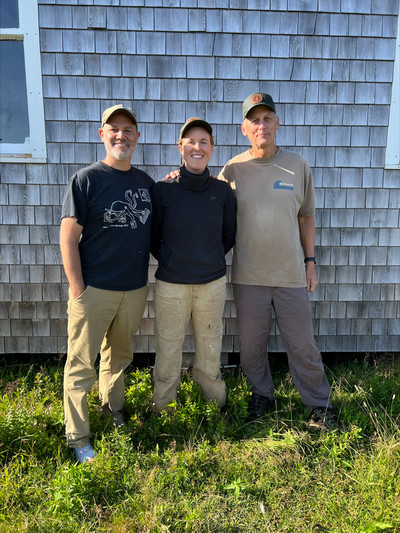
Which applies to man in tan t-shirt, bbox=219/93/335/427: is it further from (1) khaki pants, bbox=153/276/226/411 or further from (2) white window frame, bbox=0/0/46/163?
(2) white window frame, bbox=0/0/46/163

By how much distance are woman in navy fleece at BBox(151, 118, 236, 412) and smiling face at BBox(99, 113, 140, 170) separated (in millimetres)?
280

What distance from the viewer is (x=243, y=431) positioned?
2.76 m

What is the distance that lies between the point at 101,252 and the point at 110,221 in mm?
187

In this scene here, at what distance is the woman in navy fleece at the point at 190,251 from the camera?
2.53m

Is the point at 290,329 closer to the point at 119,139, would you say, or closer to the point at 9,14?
the point at 119,139

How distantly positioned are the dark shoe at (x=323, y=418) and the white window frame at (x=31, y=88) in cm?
272

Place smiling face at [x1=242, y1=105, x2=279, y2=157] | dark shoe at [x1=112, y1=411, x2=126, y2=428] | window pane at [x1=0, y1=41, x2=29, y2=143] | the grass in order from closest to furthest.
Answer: the grass < smiling face at [x1=242, y1=105, x2=279, y2=157] < dark shoe at [x1=112, y1=411, x2=126, y2=428] < window pane at [x1=0, y1=41, x2=29, y2=143]

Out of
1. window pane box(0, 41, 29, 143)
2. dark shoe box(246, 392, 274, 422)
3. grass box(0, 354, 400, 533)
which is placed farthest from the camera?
window pane box(0, 41, 29, 143)

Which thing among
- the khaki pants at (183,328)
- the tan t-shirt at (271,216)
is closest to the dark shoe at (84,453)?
the khaki pants at (183,328)

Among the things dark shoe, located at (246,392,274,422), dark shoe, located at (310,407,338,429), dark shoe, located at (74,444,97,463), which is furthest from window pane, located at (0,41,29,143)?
dark shoe, located at (310,407,338,429)

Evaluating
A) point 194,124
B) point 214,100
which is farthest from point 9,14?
point 194,124

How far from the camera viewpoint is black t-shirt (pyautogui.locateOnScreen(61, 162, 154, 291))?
230 cm

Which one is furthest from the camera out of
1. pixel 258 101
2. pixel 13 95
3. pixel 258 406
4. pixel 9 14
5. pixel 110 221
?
pixel 13 95

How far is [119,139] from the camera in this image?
2.39 metres
